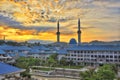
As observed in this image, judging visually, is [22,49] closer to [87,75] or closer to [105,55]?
[105,55]

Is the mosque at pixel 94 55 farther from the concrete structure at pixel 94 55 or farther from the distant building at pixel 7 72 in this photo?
the distant building at pixel 7 72

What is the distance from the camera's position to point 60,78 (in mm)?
19203

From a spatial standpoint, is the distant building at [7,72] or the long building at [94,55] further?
the long building at [94,55]

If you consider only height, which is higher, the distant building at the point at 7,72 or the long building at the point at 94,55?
the distant building at the point at 7,72

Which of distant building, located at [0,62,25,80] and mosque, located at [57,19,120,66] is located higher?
distant building, located at [0,62,25,80]

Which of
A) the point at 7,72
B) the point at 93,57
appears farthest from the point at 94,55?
the point at 7,72

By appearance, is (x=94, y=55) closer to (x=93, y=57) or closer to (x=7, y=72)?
(x=93, y=57)

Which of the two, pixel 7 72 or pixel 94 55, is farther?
pixel 94 55

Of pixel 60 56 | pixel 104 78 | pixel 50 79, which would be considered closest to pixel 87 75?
pixel 104 78

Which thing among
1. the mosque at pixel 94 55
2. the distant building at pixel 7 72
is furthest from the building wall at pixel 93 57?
the distant building at pixel 7 72

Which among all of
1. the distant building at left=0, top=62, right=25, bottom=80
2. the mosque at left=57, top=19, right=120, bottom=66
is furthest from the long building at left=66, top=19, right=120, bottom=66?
the distant building at left=0, top=62, right=25, bottom=80

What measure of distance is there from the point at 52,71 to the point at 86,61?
746cm

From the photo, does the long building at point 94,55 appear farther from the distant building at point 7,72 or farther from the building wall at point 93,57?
the distant building at point 7,72

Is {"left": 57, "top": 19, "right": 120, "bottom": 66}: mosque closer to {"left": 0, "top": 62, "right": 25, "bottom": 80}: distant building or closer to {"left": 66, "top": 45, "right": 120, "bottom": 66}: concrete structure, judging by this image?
{"left": 66, "top": 45, "right": 120, "bottom": 66}: concrete structure
